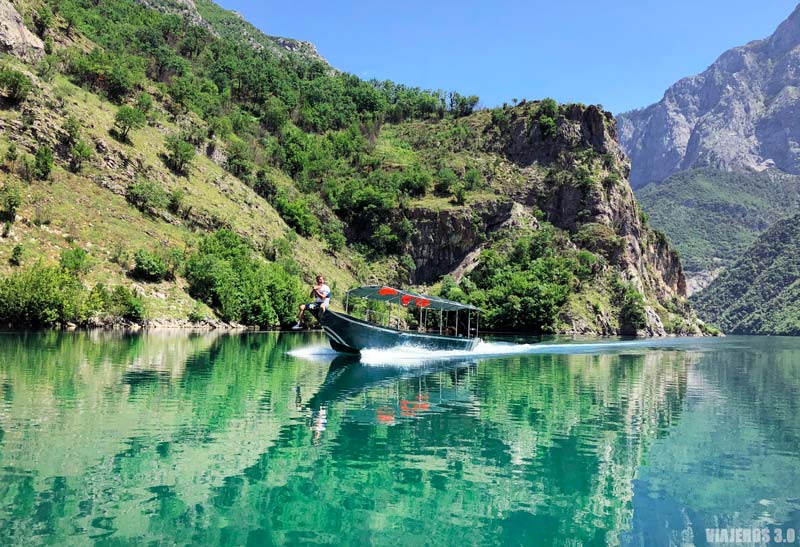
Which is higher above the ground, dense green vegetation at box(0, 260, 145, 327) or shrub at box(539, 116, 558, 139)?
shrub at box(539, 116, 558, 139)

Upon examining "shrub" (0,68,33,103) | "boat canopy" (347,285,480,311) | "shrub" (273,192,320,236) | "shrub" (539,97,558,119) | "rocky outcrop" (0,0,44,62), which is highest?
"shrub" (539,97,558,119)

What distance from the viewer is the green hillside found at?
227 ft

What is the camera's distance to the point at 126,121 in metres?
87.4

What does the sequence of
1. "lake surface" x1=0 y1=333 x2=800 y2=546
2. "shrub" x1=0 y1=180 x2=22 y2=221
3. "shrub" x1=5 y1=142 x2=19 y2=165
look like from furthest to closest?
1. "shrub" x1=5 y1=142 x2=19 y2=165
2. "shrub" x1=0 y1=180 x2=22 y2=221
3. "lake surface" x1=0 y1=333 x2=800 y2=546

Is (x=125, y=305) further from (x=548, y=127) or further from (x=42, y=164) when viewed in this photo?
(x=548, y=127)

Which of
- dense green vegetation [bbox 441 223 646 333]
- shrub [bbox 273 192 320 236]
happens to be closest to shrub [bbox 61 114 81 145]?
shrub [bbox 273 192 320 236]

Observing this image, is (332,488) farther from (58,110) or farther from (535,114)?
(535,114)

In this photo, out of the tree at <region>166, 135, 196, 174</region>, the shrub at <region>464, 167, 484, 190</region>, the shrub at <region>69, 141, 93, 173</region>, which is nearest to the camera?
the shrub at <region>69, 141, 93, 173</region>

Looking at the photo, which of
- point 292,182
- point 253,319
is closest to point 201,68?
point 292,182

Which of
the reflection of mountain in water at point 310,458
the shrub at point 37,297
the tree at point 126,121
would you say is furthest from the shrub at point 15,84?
the reflection of mountain in water at point 310,458

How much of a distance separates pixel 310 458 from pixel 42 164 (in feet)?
234

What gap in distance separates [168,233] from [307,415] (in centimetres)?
6952

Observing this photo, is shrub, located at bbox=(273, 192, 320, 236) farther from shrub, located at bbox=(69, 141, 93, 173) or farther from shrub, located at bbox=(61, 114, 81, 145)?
shrub, located at bbox=(61, 114, 81, 145)

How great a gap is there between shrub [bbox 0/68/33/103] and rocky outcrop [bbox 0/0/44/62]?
1432 centimetres
